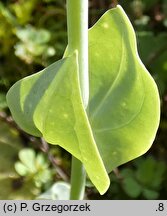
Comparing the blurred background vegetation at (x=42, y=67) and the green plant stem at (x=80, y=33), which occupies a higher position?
the green plant stem at (x=80, y=33)

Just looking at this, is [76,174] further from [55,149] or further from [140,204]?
[55,149]

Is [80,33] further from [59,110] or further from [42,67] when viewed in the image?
[42,67]

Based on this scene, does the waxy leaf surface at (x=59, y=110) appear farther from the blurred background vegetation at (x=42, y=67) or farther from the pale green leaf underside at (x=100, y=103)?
the blurred background vegetation at (x=42, y=67)

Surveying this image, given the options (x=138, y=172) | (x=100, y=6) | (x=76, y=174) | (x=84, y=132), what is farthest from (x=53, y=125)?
(x=100, y=6)

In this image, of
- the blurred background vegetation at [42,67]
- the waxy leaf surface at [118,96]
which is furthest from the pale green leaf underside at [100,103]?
the blurred background vegetation at [42,67]

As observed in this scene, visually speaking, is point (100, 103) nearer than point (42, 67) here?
Yes

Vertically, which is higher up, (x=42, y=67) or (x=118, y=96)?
(x=118, y=96)

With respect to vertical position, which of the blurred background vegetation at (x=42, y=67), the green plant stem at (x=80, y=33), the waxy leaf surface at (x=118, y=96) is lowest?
the blurred background vegetation at (x=42, y=67)

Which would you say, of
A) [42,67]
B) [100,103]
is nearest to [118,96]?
[100,103]
